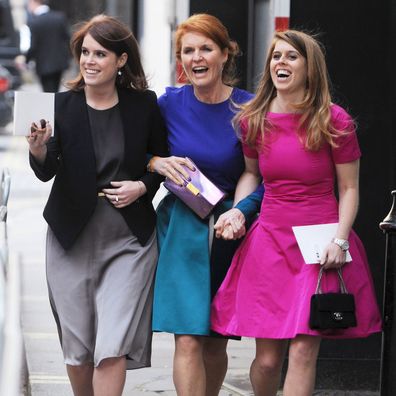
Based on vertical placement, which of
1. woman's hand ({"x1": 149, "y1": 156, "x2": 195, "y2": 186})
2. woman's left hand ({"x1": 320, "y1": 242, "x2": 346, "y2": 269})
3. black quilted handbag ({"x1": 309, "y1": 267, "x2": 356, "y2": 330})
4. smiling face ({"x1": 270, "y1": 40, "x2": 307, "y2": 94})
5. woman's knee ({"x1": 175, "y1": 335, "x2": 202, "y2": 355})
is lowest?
woman's knee ({"x1": 175, "y1": 335, "x2": 202, "y2": 355})

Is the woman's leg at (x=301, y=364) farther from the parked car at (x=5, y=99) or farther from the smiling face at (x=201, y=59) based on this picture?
the parked car at (x=5, y=99)

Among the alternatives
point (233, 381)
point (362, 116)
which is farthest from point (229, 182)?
point (233, 381)

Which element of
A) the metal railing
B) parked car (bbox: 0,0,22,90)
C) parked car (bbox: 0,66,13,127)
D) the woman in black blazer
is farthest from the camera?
parked car (bbox: 0,0,22,90)

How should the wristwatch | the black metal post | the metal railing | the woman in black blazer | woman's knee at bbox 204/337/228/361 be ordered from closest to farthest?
the metal railing, the black metal post, the wristwatch, the woman in black blazer, woman's knee at bbox 204/337/228/361

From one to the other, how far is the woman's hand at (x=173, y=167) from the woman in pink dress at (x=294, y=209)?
264 mm

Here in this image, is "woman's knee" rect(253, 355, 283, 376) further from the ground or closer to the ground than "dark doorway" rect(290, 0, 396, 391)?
closer to the ground

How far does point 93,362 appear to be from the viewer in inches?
210

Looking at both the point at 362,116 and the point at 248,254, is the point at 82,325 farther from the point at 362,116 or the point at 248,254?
the point at 362,116

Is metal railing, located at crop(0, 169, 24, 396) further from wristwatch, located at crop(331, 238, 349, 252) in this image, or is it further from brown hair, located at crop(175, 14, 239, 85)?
brown hair, located at crop(175, 14, 239, 85)

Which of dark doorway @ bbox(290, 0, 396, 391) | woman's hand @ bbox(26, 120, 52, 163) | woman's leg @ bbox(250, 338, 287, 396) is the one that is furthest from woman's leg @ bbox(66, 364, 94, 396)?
dark doorway @ bbox(290, 0, 396, 391)

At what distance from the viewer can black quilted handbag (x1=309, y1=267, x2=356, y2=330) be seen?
195 inches

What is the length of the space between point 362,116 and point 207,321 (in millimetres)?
1814

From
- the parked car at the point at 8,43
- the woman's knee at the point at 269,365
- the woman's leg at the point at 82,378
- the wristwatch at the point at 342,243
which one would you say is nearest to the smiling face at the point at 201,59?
the wristwatch at the point at 342,243

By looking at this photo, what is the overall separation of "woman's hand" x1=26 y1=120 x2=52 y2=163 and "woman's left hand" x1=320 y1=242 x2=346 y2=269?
1.23 m
